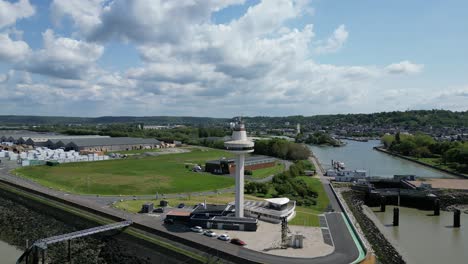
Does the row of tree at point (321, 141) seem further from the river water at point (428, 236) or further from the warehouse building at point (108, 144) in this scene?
the river water at point (428, 236)

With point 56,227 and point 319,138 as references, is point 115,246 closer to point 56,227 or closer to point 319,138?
point 56,227

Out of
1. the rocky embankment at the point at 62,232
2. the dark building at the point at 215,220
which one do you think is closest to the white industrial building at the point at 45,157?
the rocky embankment at the point at 62,232

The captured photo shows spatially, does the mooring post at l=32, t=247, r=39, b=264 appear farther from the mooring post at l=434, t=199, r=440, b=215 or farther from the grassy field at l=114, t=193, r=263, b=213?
the mooring post at l=434, t=199, r=440, b=215

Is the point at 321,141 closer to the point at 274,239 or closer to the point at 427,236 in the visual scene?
the point at 427,236

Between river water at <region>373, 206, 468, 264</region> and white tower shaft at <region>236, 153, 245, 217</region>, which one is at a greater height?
white tower shaft at <region>236, 153, 245, 217</region>

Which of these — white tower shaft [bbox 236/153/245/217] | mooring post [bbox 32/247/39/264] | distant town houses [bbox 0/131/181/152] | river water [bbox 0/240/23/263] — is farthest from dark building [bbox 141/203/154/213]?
distant town houses [bbox 0/131/181/152]

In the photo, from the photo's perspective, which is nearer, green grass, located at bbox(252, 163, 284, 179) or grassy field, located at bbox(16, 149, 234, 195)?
grassy field, located at bbox(16, 149, 234, 195)

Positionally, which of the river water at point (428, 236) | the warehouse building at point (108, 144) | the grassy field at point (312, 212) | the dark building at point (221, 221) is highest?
the warehouse building at point (108, 144)
